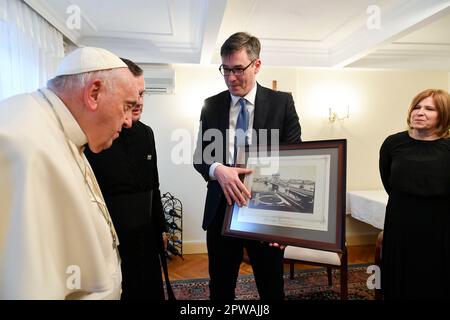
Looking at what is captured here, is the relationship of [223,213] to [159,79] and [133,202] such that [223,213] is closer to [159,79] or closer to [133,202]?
[133,202]

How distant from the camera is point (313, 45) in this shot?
146 inches

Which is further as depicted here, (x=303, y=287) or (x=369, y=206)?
(x=369, y=206)

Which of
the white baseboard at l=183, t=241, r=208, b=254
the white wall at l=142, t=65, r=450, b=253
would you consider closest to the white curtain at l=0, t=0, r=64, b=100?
the white wall at l=142, t=65, r=450, b=253

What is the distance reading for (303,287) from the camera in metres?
2.80

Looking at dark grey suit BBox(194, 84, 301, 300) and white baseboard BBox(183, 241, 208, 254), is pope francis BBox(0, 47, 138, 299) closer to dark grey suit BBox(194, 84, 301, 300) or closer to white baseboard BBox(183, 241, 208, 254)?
dark grey suit BBox(194, 84, 301, 300)

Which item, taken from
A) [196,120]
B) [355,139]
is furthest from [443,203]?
[196,120]

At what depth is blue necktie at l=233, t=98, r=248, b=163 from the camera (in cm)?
126

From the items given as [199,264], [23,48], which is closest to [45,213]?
[23,48]

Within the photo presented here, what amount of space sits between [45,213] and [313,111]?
3.89m

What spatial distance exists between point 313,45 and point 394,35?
3.50 feet

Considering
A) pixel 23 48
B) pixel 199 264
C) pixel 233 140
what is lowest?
pixel 199 264

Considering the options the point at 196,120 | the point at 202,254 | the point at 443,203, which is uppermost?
the point at 196,120

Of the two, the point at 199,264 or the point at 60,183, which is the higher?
the point at 60,183
